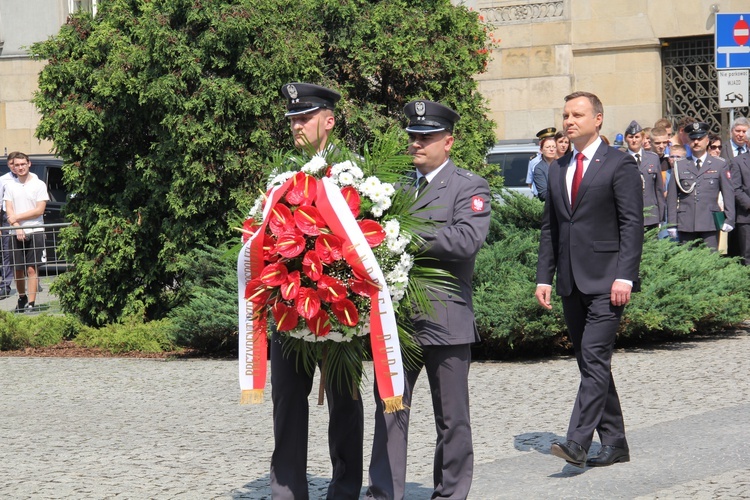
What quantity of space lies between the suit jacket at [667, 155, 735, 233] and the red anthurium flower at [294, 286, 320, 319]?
8599 millimetres

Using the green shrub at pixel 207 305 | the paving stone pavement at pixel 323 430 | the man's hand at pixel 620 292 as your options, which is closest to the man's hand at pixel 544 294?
the man's hand at pixel 620 292

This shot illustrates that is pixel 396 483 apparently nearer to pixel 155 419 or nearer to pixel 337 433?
pixel 337 433

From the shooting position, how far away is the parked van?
715 inches

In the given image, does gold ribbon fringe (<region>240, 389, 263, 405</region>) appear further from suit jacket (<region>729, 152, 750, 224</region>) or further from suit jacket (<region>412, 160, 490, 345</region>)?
suit jacket (<region>729, 152, 750, 224</region>)

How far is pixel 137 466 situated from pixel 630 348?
525cm

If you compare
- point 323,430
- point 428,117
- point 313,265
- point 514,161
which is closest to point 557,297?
point 323,430

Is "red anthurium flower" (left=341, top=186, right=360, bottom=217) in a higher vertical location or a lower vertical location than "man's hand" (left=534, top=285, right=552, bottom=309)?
higher

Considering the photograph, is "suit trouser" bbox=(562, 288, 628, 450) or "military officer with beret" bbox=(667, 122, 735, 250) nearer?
"suit trouser" bbox=(562, 288, 628, 450)

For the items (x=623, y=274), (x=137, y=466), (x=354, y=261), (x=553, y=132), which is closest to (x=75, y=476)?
(x=137, y=466)

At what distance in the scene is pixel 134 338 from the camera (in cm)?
1104

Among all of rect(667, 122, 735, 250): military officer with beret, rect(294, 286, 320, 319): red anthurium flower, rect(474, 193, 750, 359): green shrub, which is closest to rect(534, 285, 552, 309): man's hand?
rect(294, 286, 320, 319): red anthurium flower

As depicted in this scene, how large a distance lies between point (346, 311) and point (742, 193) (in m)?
8.91

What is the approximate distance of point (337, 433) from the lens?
573 cm

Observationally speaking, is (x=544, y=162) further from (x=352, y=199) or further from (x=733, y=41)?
(x=352, y=199)
